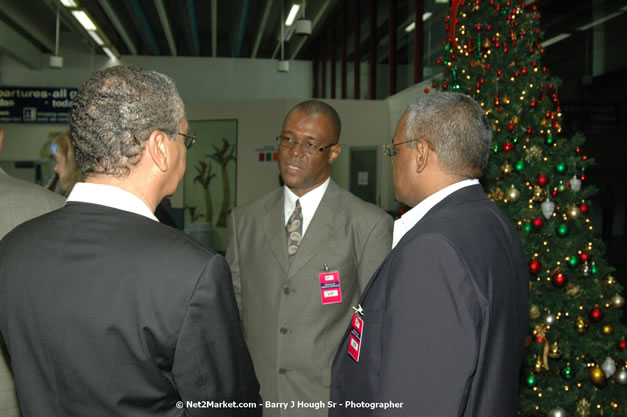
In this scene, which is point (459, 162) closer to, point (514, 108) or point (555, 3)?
point (514, 108)

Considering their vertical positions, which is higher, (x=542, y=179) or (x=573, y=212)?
(x=542, y=179)

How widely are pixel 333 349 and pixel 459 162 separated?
Result: 93cm

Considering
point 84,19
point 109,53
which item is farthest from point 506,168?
point 109,53

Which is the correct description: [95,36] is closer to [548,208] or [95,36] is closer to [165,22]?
[165,22]

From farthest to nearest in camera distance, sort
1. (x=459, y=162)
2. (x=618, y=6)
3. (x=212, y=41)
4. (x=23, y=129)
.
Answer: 1. (x=212, y=41)
2. (x=23, y=129)
3. (x=618, y=6)
4. (x=459, y=162)

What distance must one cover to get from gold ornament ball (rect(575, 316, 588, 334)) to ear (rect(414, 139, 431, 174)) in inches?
79.6

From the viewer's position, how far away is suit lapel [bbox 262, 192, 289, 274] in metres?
2.02

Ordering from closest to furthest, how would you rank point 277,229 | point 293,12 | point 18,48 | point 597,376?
point 277,229 → point 597,376 → point 293,12 → point 18,48

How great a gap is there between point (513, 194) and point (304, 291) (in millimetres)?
1574

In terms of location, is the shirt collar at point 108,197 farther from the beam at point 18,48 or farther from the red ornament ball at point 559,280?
the beam at point 18,48

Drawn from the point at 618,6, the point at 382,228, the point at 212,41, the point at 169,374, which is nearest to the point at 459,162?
the point at 382,228

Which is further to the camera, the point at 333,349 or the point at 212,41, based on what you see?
the point at 212,41

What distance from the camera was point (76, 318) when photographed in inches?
35.8

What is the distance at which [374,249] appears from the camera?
1960 mm
